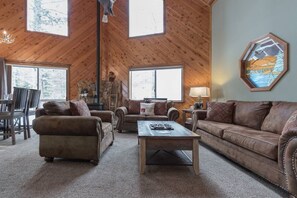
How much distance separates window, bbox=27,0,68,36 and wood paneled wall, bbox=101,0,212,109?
4.83ft

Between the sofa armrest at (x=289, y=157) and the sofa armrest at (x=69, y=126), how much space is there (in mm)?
2086

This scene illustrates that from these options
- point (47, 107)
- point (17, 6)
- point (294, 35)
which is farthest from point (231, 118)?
point (17, 6)

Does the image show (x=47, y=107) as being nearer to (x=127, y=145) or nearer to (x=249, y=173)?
(x=127, y=145)

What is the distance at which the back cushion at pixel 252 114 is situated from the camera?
10.0ft

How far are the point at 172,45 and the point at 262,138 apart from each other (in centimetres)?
448

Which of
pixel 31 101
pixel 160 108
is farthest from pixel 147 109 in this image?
pixel 31 101

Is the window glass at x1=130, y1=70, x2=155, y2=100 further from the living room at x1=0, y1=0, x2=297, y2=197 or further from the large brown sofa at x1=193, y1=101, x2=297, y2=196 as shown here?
the large brown sofa at x1=193, y1=101, x2=297, y2=196

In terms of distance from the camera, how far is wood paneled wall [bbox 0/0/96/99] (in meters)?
5.69

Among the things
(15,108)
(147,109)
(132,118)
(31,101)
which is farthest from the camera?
(147,109)

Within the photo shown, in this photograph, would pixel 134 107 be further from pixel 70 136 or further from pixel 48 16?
pixel 48 16

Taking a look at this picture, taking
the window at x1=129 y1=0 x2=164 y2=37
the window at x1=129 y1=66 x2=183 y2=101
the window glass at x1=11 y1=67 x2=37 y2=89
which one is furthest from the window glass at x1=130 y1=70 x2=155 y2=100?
the window glass at x1=11 y1=67 x2=37 y2=89

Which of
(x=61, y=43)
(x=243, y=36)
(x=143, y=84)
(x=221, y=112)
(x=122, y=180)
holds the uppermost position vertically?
(x=61, y=43)

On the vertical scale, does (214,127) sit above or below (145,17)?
below

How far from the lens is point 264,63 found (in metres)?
3.54
